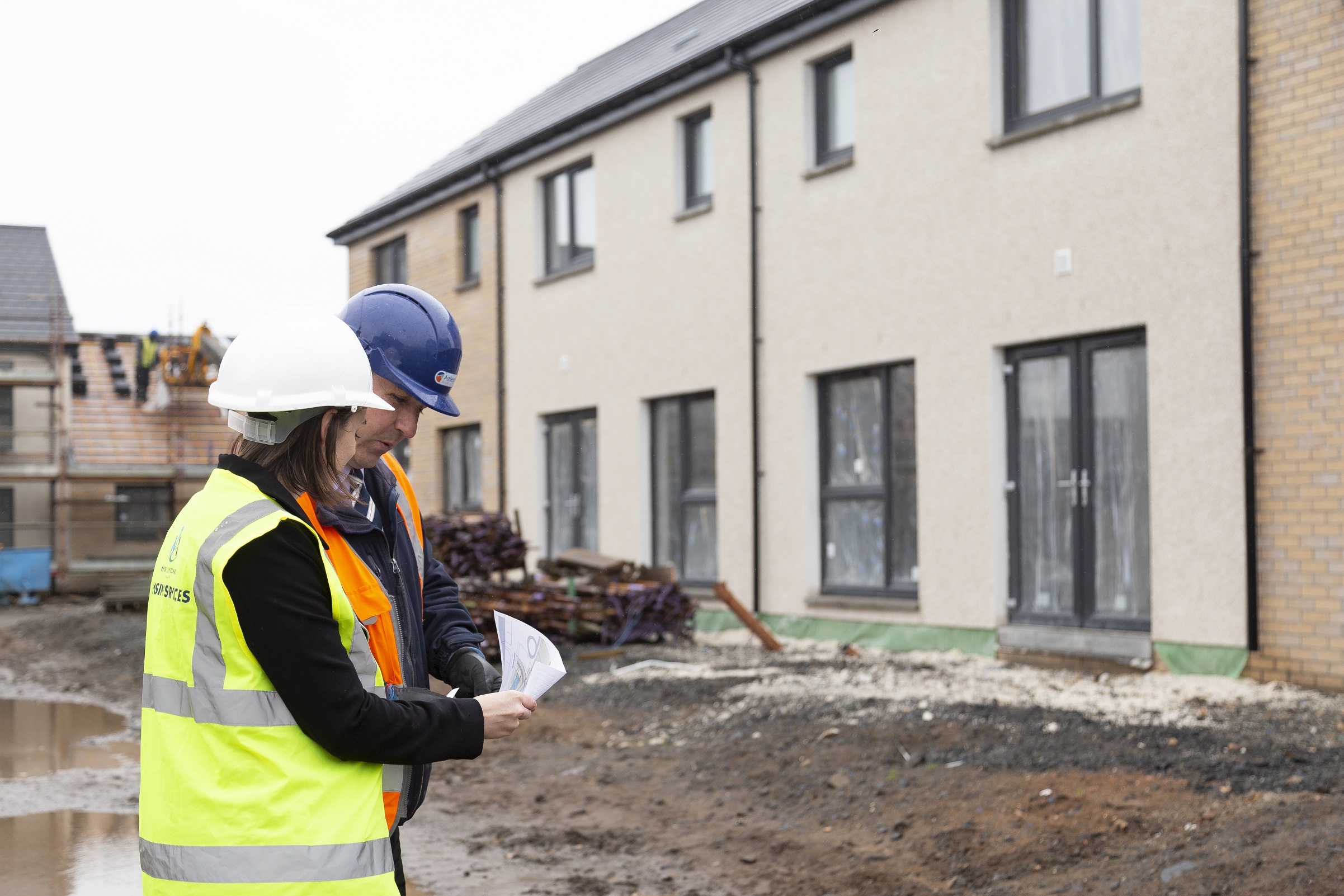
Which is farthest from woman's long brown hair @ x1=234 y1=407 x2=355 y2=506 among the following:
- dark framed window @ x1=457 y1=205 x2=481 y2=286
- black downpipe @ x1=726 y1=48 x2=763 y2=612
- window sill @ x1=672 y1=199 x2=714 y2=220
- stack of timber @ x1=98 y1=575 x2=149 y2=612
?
stack of timber @ x1=98 y1=575 x2=149 y2=612

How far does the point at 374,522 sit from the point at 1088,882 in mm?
3604

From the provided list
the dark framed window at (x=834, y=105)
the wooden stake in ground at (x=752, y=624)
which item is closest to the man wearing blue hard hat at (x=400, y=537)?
the wooden stake in ground at (x=752, y=624)

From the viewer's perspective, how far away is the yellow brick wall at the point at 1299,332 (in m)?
8.82

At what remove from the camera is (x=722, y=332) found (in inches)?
564

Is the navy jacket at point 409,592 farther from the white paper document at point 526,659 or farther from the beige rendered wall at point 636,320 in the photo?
the beige rendered wall at point 636,320

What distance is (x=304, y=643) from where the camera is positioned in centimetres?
229

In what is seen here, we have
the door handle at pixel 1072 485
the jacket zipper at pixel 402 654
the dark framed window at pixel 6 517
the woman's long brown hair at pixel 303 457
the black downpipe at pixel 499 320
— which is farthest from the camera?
the dark framed window at pixel 6 517

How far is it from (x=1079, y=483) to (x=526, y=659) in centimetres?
845

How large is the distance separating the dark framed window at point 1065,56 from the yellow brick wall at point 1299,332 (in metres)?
1.19

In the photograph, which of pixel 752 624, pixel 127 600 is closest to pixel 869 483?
pixel 752 624

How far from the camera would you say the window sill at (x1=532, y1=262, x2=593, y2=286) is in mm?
16734

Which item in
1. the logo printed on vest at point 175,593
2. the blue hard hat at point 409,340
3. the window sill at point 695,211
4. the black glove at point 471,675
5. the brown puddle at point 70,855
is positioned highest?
the window sill at point 695,211

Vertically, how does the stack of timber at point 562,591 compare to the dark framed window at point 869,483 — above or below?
below

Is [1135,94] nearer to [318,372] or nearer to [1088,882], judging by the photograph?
[1088,882]
